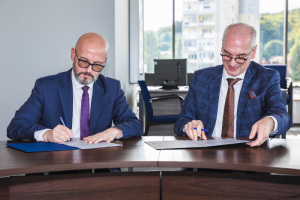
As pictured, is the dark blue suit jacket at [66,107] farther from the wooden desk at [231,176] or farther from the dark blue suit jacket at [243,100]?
the wooden desk at [231,176]

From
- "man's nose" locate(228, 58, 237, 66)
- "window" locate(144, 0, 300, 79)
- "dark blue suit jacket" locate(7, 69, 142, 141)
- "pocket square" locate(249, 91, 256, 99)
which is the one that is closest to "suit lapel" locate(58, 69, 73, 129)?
"dark blue suit jacket" locate(7, 69, 142, 141)

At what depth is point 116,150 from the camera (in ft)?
4.58

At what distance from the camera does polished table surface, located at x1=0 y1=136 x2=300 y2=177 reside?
1136 millimetres

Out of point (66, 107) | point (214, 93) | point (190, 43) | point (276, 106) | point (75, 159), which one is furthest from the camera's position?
point (190, 43)

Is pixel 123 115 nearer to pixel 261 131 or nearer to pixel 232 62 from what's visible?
pixel 232 62

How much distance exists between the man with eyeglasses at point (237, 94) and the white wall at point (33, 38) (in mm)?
1382

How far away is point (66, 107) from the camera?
1863mm

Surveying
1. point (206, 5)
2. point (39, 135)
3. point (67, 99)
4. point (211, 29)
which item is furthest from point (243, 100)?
point (206, 5)

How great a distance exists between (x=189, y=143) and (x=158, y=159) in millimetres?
331

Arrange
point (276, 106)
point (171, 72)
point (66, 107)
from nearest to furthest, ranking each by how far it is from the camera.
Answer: point (276, 106) → point (66, 107) → point (171, 72)

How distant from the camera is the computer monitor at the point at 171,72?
492cm

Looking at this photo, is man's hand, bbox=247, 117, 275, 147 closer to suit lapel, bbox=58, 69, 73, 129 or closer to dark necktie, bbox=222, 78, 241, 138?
dark necktie, bbox=222, 78, 241, 138

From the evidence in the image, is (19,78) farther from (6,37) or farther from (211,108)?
(211,108)

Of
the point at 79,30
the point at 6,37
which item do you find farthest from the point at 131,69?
the point at 6,37
